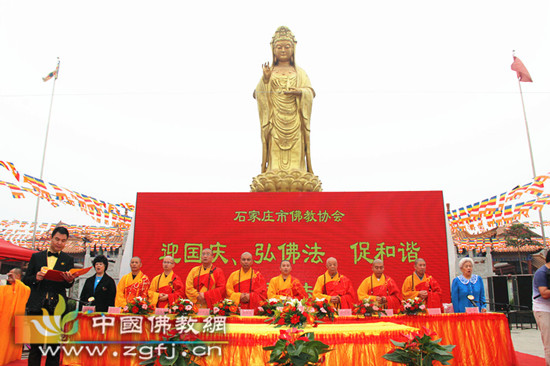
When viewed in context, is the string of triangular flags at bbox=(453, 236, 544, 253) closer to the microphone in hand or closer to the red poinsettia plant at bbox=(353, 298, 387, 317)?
the microphone in hand

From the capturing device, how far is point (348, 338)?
9.76ft

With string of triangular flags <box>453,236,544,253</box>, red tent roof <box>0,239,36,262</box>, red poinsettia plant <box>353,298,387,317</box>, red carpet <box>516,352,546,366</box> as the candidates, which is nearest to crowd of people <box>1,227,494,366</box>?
red poinsettia plant <box>353,298,387,317</box>

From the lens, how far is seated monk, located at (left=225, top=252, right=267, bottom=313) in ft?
15.9

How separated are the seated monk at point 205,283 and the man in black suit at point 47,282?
1769 mm

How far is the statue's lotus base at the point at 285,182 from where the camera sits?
761 centimetres

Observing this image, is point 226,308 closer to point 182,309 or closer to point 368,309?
point 182,309

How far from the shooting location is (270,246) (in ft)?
22.5

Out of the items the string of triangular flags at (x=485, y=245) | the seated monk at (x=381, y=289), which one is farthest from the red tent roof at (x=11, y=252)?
the string of triangular flags at (x=485, y=245)

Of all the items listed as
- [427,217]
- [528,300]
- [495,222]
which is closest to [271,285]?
[427,217]

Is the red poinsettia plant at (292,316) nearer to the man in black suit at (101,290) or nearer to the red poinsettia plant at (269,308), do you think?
the red poinsettia plant at (269,308)

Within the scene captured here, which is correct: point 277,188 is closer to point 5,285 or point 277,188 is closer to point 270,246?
point 270,246

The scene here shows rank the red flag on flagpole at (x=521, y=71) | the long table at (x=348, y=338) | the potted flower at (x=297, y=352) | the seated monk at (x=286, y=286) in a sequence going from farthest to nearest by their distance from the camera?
the red flag on flagpole at (x=521, y=71)
the seated monk at (x=286, y=286)
the long table at (x=348, y=338)
the potted flower at (x=297, y=352)

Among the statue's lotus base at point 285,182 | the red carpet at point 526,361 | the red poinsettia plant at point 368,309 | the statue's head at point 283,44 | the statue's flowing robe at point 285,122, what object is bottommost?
the red carpet at point 526,361

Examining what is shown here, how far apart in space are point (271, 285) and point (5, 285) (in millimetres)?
3142
